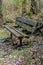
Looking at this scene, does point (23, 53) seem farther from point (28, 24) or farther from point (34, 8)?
point (34, 8)

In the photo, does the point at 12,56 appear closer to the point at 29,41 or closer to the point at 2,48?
the point at 2,48

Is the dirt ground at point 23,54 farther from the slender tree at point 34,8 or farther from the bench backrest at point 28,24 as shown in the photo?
the slender tree at point 34,8

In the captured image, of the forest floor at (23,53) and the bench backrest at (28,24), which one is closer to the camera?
the forest floor at (23,53)

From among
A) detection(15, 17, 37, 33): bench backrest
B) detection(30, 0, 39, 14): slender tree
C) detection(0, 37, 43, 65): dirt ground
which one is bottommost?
detection(0, 37, 43, 65): dirt ground

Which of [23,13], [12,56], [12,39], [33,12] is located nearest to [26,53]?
[12,56]

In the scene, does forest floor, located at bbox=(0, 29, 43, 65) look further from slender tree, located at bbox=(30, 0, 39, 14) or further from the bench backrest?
slender tree, located at bbox=(30, 0, 39, 14)

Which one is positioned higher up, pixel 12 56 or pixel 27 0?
pixel 27 0

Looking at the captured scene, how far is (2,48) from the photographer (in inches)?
363

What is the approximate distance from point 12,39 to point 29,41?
4.42 ft

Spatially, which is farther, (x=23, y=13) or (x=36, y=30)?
→ (x=23, y=13)

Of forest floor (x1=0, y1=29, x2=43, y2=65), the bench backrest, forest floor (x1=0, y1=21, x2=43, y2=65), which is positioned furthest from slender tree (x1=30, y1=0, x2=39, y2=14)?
forest floor (x1=0, y1=29, x2=43, y2=65)

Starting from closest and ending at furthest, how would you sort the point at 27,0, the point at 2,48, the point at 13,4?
the point at 2,48, the point at 27,0, the point at 13,4

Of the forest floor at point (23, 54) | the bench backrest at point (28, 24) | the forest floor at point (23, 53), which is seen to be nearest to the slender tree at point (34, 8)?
the bench backrest at point (28, 24)

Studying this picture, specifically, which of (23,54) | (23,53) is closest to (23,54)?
(23,54)
